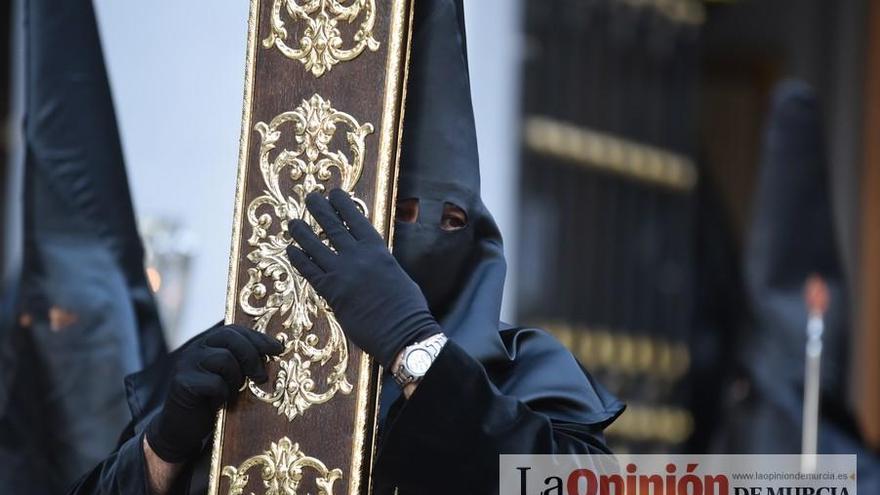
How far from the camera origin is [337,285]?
2363mm

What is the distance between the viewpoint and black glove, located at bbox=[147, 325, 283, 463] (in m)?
2.38

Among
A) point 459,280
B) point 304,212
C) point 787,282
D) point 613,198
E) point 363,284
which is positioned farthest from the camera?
point 613,198

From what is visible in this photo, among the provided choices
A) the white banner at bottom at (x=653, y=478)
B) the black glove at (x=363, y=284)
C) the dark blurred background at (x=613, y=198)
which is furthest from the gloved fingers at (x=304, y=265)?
the dark blurred background at (x=613, y=198)

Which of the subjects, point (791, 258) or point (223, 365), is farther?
point (791, 258)

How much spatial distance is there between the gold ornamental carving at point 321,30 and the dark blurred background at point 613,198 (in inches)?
123

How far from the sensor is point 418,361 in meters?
2.36

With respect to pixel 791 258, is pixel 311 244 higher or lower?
lower

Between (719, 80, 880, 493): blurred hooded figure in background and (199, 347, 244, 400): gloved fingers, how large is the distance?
3.53 metres

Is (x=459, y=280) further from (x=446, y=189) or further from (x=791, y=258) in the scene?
(x=791, y=258)

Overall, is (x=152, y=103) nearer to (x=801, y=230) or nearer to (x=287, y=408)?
(x=801, y=230)

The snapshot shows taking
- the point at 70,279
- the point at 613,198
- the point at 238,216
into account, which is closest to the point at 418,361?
the point at 238,216

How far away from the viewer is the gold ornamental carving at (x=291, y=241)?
2416 mm

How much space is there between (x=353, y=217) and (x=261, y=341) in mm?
215

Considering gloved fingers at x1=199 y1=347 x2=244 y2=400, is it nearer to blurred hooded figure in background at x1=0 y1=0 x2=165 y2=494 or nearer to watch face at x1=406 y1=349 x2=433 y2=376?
watch face at x1=406 y1=349 x2=433 y2=376
